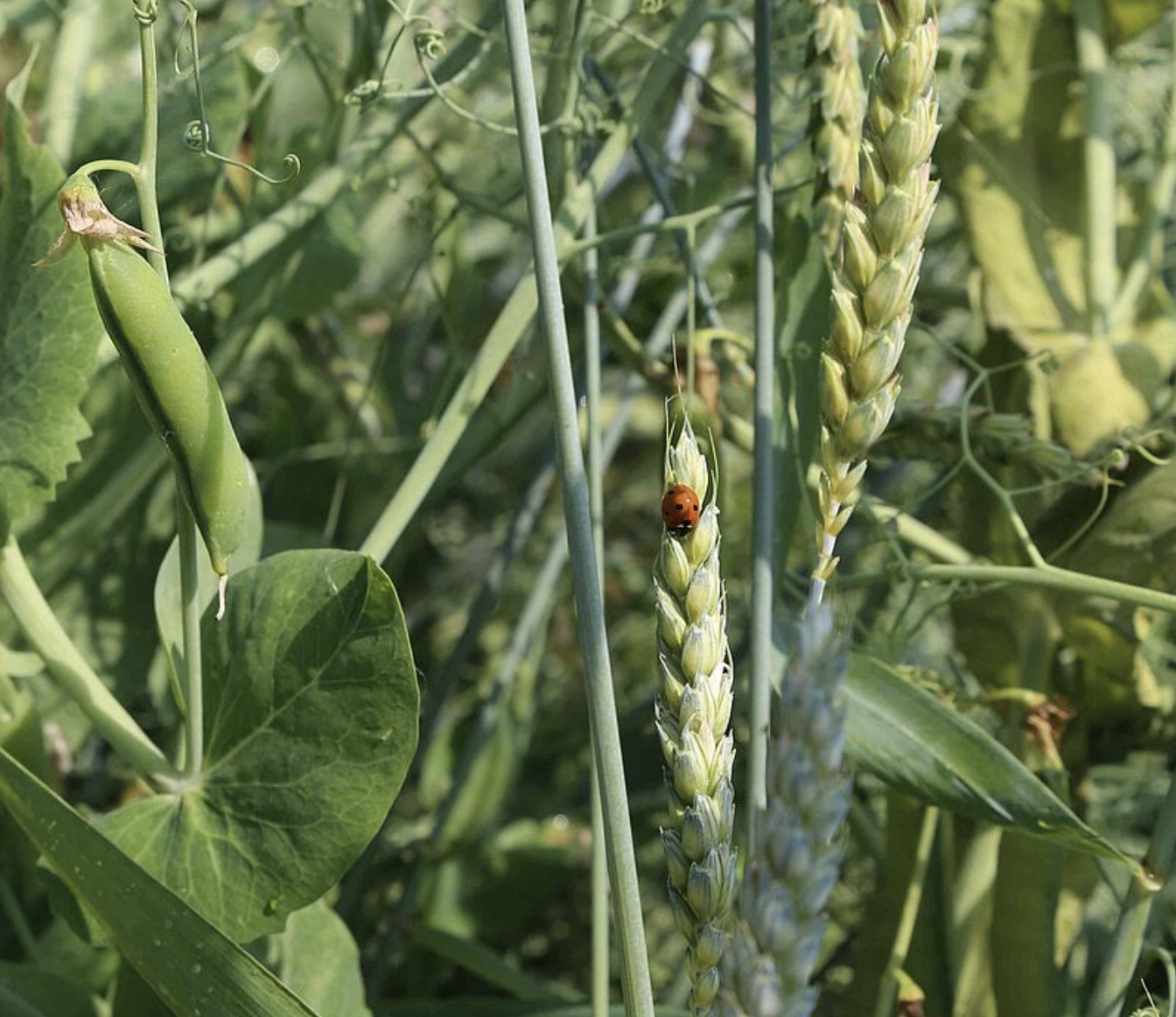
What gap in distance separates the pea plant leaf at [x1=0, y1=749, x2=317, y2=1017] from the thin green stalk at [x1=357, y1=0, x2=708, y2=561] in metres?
0.10

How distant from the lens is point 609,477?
2.96 feet

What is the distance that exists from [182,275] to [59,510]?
0.13 meters

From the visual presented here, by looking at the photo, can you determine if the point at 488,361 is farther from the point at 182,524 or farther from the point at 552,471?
the point at 552,471

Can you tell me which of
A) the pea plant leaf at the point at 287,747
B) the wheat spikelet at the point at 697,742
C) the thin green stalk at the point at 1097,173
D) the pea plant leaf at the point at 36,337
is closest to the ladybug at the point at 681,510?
the wheat spikelet at the point at 697,742

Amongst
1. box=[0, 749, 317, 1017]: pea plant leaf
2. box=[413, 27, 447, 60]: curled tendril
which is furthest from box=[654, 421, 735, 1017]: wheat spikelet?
box=[413, 27, 447, 60]: curled tendril

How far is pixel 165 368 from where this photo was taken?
0.97 ft

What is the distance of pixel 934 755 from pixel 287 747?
0.17 metres

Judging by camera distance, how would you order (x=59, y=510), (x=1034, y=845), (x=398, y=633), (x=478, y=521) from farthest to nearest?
(x=478, y=521) < (x=59, y=510) < (x=1034, y=845) < (x=398, y=633)

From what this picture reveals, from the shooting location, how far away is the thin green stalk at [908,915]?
0.45 metres

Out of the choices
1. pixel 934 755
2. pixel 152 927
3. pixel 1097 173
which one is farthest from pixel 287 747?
pixel 1097 173

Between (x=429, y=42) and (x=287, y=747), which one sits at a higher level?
(x=429, y=42)

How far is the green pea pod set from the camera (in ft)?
0.92

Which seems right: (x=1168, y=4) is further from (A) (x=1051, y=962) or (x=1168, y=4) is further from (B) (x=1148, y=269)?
(A) (x=1051, y=962)

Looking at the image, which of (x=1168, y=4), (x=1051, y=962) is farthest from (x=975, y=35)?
(x=1051, y=962)
